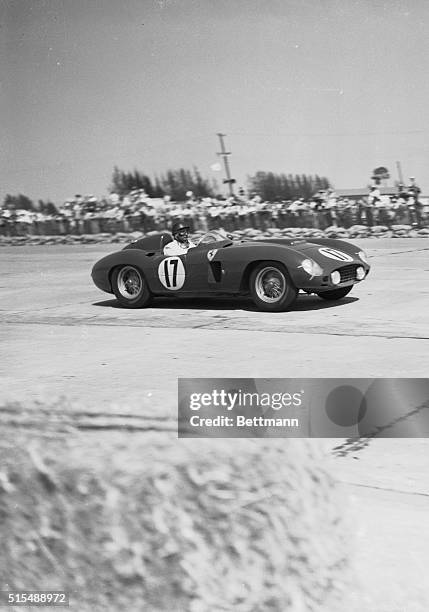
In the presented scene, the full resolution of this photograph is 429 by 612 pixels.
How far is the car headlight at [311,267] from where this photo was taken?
24.2 ft

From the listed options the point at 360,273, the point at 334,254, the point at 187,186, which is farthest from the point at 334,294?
the point at 187,186

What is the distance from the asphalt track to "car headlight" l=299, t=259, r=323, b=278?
36 cm

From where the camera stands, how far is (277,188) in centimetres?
1327

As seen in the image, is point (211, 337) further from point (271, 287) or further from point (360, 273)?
point (360, 273)

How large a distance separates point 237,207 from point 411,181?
10.4ft

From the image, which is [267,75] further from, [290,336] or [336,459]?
[336,459]

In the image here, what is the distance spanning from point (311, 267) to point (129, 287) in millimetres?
2081

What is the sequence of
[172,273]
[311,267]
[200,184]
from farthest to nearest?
[200,184] < [172,273] < [311,267]

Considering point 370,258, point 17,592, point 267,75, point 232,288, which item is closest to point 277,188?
point 370,258

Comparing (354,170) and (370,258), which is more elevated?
(354,170)

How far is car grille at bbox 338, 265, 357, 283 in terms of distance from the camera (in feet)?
25.5

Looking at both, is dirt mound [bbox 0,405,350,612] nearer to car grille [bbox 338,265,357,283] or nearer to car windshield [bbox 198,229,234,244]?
car grille [bbox 338,265,357,283]

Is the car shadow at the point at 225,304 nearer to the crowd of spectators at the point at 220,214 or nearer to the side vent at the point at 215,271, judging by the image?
the side vent at the point at 215,271

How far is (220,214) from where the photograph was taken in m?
14.2
